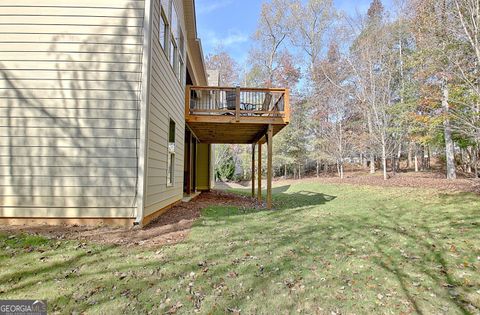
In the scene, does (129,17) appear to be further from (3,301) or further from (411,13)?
(411,13)

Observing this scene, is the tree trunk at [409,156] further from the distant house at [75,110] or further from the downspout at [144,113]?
the distant house at [75,110]

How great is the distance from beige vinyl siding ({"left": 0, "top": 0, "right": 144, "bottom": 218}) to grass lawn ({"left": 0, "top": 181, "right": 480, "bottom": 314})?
1.13 m

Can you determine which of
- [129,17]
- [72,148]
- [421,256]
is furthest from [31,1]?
[421,256]

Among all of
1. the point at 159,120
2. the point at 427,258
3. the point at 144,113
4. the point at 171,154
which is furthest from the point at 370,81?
the point at 144,113

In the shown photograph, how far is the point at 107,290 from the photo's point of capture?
2.79 m

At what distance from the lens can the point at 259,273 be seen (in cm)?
333

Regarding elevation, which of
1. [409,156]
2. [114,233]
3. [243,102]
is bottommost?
[114,233]

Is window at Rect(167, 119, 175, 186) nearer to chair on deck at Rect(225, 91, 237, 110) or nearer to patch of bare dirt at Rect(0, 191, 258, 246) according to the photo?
patch of bare dirt at Rect(0, 191, 258, 246)

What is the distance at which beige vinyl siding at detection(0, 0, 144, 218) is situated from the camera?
4.90m

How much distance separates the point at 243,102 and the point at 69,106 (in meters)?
5.35

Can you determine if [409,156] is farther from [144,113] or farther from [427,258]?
[144,113]

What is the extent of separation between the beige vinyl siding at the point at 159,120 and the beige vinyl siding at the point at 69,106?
444 millimetres

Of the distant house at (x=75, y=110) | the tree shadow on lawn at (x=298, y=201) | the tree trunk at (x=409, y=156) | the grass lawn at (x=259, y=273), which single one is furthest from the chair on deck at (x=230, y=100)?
the tree trunk at (x=409, y=156)

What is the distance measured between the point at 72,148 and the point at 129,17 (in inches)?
101
